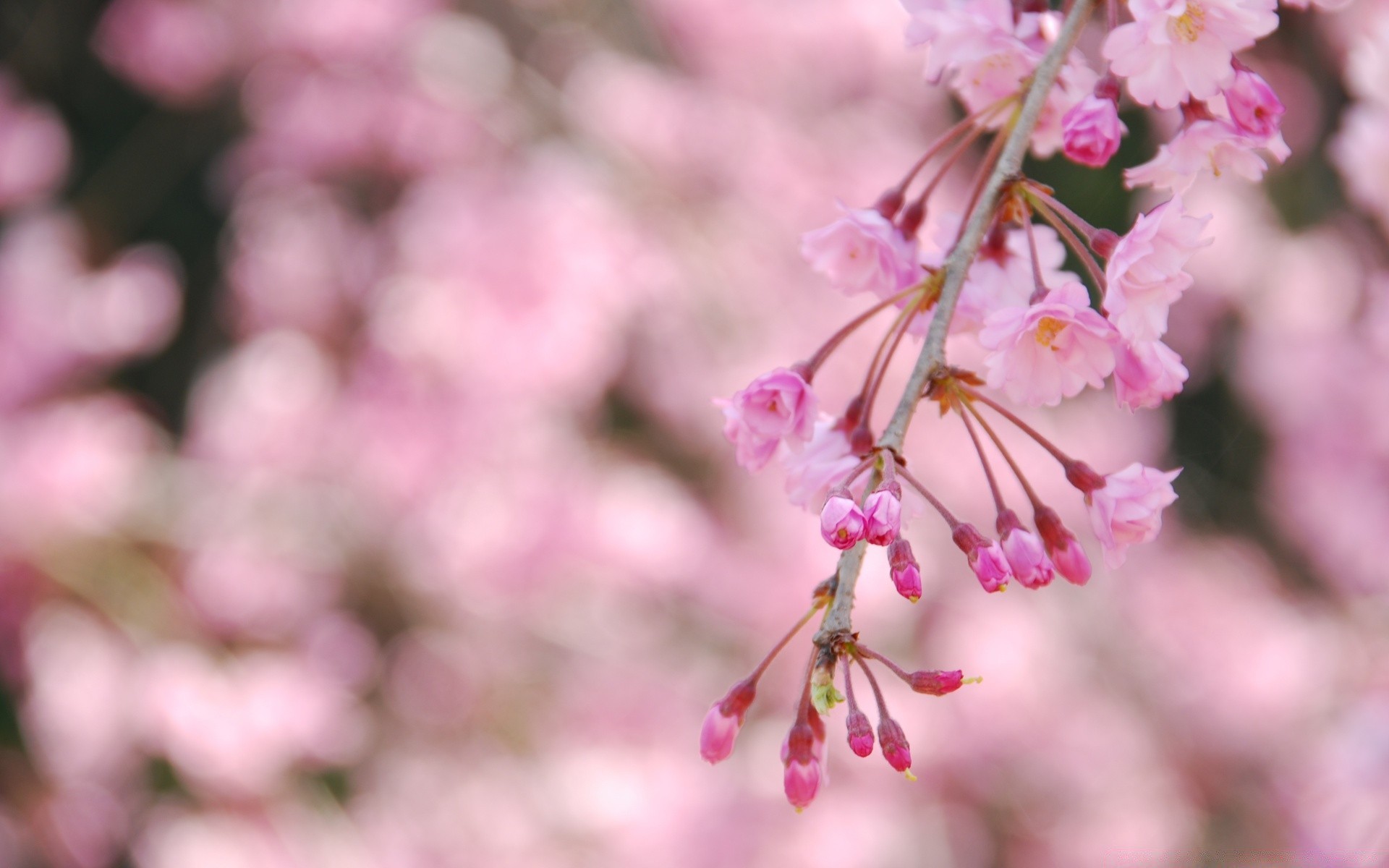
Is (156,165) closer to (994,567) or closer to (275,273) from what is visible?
(275,273)

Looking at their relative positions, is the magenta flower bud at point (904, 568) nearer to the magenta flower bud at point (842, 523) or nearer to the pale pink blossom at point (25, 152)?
the magenta flower bud at point (842, 523)

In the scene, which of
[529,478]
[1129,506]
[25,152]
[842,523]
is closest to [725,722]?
[842,523]

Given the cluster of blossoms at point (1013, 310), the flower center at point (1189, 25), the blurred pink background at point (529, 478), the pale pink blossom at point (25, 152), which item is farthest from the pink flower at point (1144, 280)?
the pale pink blossom at point (25, 152)

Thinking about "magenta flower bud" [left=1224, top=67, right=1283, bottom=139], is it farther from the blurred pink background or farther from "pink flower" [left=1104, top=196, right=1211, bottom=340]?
the blurred pink background

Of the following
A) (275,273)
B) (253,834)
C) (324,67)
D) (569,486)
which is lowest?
(253,834)

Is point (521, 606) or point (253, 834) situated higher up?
point (521, 606)

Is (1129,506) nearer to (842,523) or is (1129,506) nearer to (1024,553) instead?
(1024,553)

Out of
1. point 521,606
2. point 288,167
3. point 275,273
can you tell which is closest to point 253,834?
point 521,606
